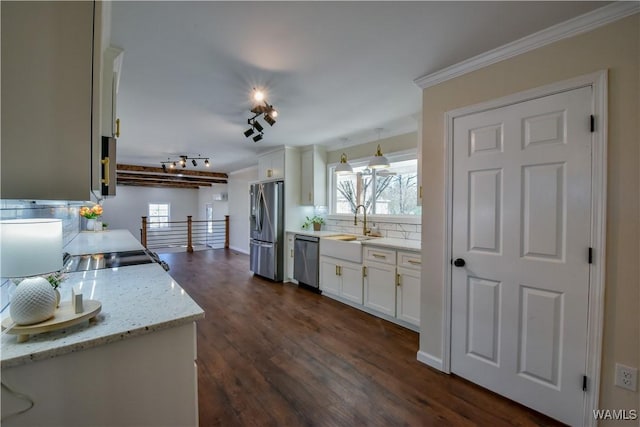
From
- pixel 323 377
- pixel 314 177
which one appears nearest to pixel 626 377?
pixel 323 377

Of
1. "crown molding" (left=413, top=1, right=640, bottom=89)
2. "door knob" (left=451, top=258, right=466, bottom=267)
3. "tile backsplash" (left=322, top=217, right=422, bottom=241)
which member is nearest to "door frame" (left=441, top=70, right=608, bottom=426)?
"crown molding" (left=413, top=1, right=640, bottom=89)

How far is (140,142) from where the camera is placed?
4.48 m

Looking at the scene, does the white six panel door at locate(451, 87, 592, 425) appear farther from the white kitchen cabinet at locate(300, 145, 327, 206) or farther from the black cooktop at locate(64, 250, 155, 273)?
the white kitchen cabinet at locate(300, 145, 327, 206)

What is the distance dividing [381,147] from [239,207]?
5.34 metres

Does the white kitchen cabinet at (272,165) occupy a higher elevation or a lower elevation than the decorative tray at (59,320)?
higher

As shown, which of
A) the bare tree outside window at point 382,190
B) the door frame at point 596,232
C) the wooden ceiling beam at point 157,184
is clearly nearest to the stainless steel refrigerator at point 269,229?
the bare tree outside window at point 382,190

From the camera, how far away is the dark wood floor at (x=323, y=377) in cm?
170

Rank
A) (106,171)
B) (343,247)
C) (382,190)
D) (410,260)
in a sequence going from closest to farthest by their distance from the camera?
(106,171) → (410,260) → (343,247) → (382,190)

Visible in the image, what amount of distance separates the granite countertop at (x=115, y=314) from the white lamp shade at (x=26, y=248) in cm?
23

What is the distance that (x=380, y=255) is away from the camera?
318cm

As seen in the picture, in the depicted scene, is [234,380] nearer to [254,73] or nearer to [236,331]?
[236,331]

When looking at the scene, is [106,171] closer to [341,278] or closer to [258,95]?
[258,95]

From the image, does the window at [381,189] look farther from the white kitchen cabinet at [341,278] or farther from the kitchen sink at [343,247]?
the white kitchen cabinet at [341,278]

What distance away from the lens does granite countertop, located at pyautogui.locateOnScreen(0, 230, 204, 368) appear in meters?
0.88
